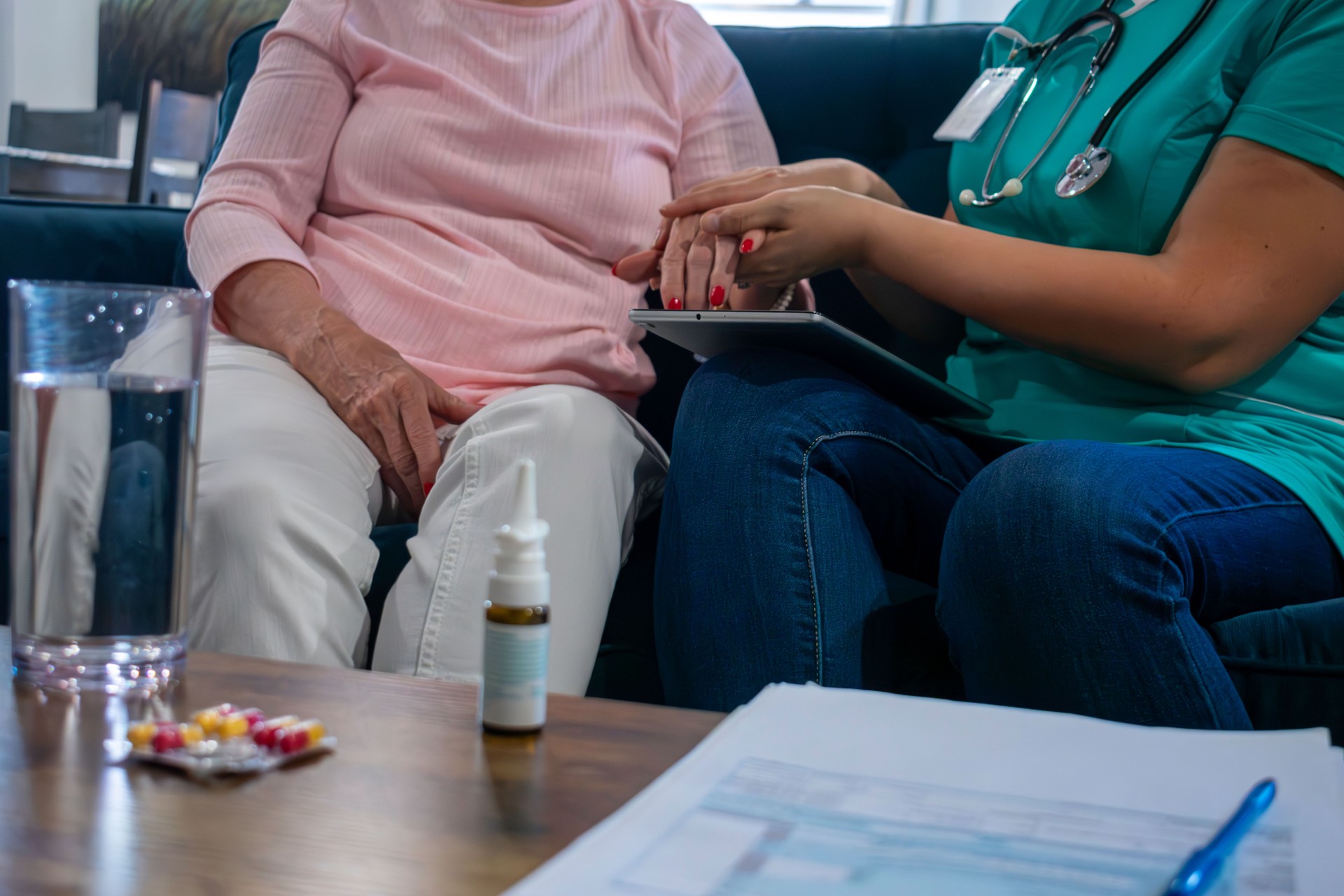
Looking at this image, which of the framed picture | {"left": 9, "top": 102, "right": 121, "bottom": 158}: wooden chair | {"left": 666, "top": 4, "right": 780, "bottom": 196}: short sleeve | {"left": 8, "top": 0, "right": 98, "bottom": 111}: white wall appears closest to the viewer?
{"left": 666, "top": 4, "right": 780, "bottom": 196}: short sleeve

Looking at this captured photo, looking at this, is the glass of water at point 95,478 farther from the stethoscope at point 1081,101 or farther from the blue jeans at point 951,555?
the stethoscope at point 1081,101

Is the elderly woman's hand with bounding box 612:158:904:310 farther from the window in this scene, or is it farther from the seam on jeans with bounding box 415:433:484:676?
the window

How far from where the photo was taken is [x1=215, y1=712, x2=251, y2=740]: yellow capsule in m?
0.46

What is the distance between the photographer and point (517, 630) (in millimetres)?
474

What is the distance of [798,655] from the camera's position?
81 centimetres

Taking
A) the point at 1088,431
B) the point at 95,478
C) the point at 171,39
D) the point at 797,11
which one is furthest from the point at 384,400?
the point at 171,39

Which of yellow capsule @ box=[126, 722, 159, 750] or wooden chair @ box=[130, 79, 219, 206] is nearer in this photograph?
yellow capsule @ box=[126, 722, 159, 750]


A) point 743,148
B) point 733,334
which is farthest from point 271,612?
point 743,148

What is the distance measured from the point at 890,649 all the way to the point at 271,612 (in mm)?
446

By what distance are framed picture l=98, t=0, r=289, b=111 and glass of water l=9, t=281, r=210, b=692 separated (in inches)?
190

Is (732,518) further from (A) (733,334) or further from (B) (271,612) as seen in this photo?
(B) (271,612)

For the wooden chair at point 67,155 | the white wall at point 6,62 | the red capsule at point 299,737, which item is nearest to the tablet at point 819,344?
the red capsule at point 299,737

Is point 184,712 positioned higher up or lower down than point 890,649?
higher up

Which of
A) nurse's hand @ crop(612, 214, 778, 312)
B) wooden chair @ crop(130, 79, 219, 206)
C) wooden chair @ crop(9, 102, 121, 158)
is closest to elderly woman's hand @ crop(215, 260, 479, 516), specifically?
nurse's hand @ crop(612, 214, 778, 312)
